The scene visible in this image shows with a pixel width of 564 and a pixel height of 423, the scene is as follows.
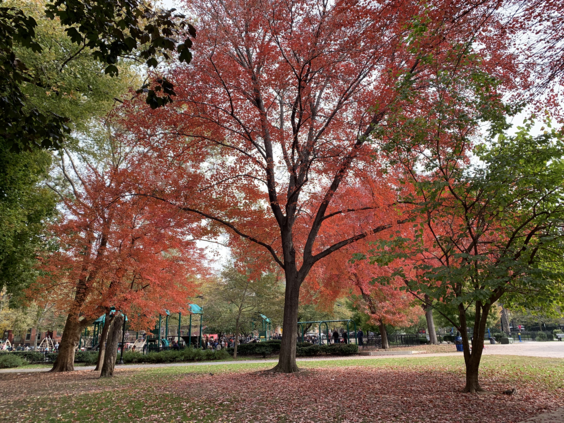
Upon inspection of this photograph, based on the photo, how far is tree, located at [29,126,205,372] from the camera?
1330cm

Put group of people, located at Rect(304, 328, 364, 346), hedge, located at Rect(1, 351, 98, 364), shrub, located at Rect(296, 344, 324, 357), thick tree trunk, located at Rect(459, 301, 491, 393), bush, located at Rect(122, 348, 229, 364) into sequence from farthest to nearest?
group of people, located at Rect(304, 328, 364, 346)
hedge, located at Rect(1, 351, 98, 364)
shrub, located at Rect(296, 344, 324, 357)
bush, located at Rect(122, 348, 229, 364)
thick tree trunk, located at Rect(459, 301, 491, 393)

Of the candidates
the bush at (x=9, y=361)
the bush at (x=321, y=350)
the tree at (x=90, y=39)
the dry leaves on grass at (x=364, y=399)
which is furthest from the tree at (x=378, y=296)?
the bush at (x=9, y=361)

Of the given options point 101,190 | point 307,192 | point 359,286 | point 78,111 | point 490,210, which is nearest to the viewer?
point 490,210

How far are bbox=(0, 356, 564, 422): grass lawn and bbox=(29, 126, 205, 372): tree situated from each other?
3.83 metres

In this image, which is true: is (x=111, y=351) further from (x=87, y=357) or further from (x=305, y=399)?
(x=87, y=357)

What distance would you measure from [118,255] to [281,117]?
325 inches

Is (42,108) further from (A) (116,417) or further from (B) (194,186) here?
(A) (116,417)

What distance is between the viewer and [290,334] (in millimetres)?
11438

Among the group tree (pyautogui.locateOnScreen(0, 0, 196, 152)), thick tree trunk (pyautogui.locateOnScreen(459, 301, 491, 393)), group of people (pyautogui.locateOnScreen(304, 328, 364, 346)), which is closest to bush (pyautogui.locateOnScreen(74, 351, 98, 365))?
group of people (pyautogui.locateOnScreen(304, 328, 364, 346))

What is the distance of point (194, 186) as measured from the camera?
40.8 feet

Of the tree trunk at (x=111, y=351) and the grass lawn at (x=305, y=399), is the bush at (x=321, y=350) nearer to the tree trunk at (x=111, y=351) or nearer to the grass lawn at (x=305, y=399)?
the grass lawn at (x=305, y=399)

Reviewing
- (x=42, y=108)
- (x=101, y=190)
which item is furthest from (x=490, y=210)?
(x=101, y=190)

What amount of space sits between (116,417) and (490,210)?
814cm

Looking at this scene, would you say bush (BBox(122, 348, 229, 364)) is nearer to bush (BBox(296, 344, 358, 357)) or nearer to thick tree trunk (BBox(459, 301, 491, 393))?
bush (BBox(296, 344, 358, 357))
